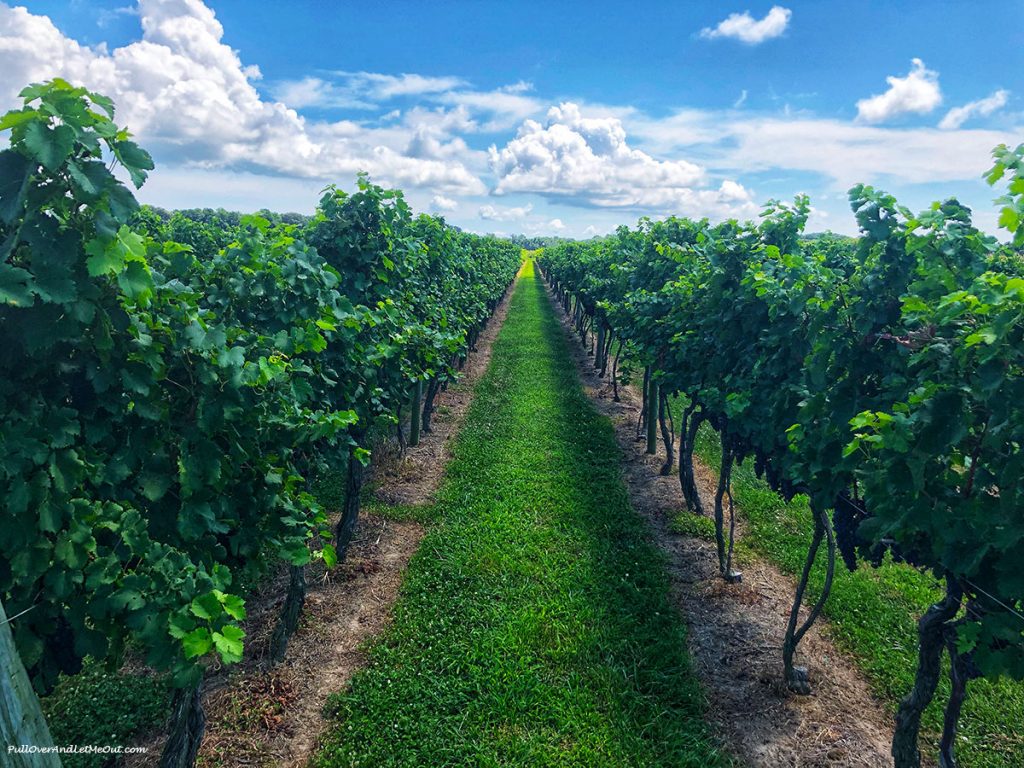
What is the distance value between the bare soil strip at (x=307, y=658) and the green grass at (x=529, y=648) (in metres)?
0.29

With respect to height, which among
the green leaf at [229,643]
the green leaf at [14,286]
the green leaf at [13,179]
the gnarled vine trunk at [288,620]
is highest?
the green leaf at [13,179]

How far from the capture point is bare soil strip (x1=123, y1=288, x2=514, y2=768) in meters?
5.27

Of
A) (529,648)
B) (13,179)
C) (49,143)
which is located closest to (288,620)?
(529,648)

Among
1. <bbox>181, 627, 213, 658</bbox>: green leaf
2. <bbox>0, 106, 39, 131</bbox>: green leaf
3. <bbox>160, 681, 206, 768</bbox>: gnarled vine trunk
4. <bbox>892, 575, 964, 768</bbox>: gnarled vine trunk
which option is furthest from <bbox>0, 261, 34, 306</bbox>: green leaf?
<bbox>892, 575, 964, 768</bbox>: gnarled vine trunk

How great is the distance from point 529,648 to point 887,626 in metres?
4.34

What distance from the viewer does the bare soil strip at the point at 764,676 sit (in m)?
5.38

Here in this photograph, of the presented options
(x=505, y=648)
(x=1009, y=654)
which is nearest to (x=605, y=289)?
(x=505, y=648)

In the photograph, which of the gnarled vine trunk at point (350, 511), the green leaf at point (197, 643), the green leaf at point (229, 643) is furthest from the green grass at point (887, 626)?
the gnarled vine trunk at point (350, 511)

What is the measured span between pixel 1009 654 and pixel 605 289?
1553 centimetres

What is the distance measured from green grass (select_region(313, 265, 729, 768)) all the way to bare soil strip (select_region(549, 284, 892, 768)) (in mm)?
284

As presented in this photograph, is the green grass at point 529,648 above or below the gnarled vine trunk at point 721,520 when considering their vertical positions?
below

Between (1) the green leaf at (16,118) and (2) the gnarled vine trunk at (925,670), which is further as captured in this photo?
(2) the gnarled vine trunk at (925,670)

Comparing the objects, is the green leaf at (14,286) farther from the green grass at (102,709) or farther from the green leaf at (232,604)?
the green grass at (102,709)

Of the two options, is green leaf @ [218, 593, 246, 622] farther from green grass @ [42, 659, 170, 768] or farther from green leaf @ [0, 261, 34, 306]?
green grass @ [42, 659, 170, 768]
